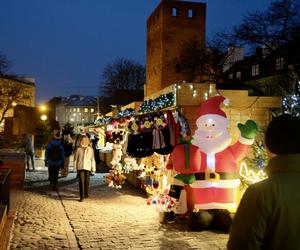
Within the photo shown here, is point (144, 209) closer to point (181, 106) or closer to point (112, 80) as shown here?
point (181, 106)

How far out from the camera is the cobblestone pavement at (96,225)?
25.1 feet

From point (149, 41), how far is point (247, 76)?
14887mm

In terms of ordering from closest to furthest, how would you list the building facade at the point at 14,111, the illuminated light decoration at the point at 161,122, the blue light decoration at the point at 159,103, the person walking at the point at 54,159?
1. the illuminated light decoration at the point at 161,122
2. the blue light decoration at the point at 159,103
3. the person walking at the point at 54,159
4. the building facade at the point at 14,111

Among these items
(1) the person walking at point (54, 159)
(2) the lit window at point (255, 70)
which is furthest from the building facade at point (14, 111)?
(1) the person walking at point (54, 159)

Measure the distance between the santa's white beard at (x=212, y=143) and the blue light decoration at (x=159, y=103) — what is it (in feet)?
6.53

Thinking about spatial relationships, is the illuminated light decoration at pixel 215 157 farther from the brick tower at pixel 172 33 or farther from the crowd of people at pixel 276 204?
the brick tower at pixel 172 33

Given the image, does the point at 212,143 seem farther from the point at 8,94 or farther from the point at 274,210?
the point at 8,94

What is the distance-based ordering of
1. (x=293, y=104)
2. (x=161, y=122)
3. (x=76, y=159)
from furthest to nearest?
(x=76, y=159) < (x=161, y=122) < (x=293, y=104)

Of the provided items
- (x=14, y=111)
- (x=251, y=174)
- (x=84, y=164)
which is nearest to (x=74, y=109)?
(x=14, y=111)

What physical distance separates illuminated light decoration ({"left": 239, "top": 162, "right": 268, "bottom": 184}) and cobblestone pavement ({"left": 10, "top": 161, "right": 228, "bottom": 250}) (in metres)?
1.23

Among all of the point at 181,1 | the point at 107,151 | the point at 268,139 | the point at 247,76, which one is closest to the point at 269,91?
the point at 247,76

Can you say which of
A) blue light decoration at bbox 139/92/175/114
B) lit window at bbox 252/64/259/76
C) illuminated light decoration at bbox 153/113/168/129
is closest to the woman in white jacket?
blue light decoration at bbox 139/92/175/114

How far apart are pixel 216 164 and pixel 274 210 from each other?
602 centimetres

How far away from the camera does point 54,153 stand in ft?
46.2
